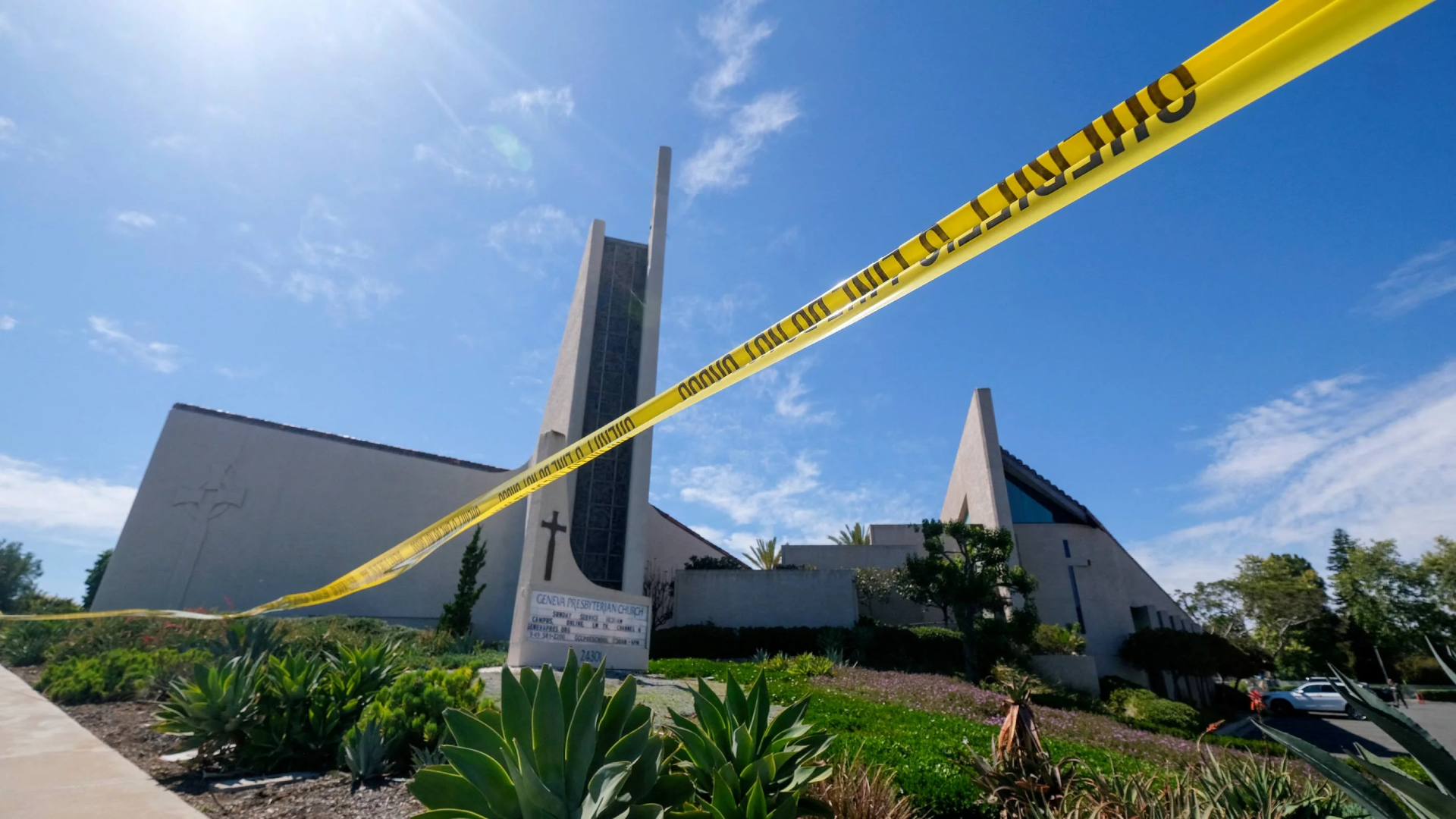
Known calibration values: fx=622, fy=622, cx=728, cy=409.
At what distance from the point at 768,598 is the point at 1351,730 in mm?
17708

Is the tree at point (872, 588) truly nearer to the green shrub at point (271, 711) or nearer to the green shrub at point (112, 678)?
the green shrub at point (112, 678)

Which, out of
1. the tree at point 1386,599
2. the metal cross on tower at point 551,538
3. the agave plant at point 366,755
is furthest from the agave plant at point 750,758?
the tree at point 1386,599

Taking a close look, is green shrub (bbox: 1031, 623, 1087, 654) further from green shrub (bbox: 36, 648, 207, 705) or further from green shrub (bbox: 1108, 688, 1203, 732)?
green shrub (bbox: 36, 648, 207, 705)

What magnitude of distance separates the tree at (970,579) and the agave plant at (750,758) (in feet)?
51.3

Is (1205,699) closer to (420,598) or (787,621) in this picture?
(787,621)

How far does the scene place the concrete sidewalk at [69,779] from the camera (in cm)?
320

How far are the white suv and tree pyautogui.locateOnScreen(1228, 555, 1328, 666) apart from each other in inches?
480

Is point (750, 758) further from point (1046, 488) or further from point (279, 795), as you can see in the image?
point (1046, 488)

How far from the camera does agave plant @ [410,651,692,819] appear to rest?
6.59 feet

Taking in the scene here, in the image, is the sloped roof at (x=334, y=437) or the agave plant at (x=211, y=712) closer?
the agave plant at (x=211, y=712)

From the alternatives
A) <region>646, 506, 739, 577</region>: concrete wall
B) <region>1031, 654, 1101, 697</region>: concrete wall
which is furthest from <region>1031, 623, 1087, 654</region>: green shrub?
<region>646, 506, 739, 577</region>: concrete wall

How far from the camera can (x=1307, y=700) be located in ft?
77.9

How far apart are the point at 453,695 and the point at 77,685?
5568mm

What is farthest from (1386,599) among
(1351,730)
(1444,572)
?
(1351,730)
